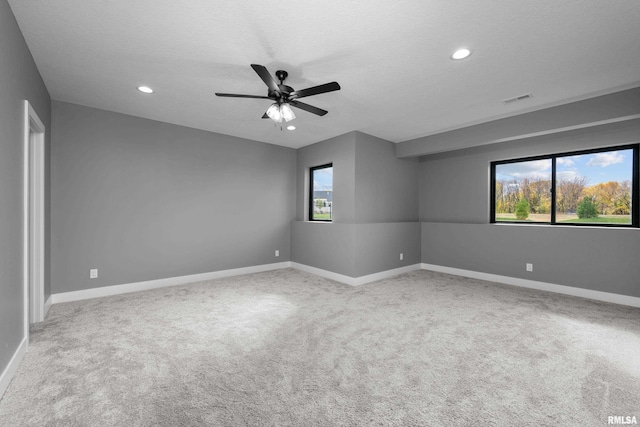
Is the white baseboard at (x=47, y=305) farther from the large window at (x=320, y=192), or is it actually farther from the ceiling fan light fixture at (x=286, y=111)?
the large window at (x=320, y=192)

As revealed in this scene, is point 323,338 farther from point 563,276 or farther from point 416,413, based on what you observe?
point 563,276

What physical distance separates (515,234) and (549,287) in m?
0.88

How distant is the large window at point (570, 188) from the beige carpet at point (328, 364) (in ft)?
4.49

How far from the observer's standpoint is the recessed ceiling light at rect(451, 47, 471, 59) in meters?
2.31

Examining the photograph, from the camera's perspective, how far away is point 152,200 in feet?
13.6

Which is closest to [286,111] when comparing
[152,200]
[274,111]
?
[274,111]

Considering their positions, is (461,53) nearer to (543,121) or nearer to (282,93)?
(282,93)

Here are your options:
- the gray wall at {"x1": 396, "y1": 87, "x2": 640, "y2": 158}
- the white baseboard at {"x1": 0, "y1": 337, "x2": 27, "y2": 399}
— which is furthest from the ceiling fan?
the gray wall at {"x1": 396, "y1": 87, "x2": 640, "y2": 158}

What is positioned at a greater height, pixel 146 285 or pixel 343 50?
pixel 343 50

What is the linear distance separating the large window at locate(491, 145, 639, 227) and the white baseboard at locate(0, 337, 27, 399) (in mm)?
6195

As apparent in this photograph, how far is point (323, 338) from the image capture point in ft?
8.21

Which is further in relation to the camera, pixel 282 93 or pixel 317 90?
pixel 282 93

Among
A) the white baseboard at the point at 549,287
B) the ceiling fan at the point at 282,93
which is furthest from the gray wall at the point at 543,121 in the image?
the ceiling fan at the point at 282,93

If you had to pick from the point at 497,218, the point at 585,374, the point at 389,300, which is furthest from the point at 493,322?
the point at 497,218
